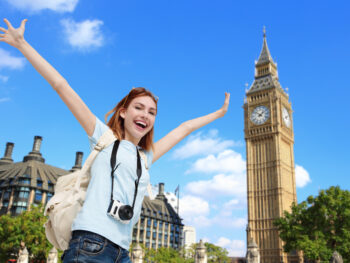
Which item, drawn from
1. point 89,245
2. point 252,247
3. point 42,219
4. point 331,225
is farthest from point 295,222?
point 89,245

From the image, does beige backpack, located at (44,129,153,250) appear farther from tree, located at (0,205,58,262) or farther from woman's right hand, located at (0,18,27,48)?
tree, located at (0,205,58,262)

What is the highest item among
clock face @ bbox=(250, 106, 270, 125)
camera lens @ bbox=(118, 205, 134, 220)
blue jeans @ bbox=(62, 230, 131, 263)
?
clock face @ bbox=(250, 106, 270, 125)

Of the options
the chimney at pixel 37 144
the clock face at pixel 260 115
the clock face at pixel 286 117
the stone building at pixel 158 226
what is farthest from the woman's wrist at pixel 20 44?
the chimney at pixel 37 144

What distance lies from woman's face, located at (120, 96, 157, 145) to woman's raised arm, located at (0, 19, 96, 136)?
1.01 feet

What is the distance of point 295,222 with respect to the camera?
116 ft

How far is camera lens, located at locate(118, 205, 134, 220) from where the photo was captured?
2.27 m

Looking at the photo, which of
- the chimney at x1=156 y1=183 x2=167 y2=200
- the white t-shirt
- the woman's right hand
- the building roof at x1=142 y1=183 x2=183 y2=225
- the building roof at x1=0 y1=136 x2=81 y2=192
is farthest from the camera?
the chimney at x1=156 y1=183 x2=167 y2=200

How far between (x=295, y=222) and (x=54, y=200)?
120ft

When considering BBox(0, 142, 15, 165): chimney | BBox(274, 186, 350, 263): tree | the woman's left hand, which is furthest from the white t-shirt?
BBox(0, 142, 15, 165): chimney

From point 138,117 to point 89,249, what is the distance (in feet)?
3.50

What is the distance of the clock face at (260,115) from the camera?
218ft

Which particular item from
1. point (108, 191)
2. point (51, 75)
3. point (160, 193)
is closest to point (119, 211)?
point (108, 191)

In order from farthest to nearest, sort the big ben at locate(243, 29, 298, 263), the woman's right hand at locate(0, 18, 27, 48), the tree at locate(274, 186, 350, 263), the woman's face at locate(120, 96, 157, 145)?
the big ben at locate(243, 29, 298, 263) → the tree at locate(274, 186, 350, 263) → the woman's face at locate(120, 96, 157, 145) → the woman's right hand at locate(0, 18, 27, 48)

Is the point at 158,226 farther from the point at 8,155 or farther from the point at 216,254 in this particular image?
the point at 8,155
